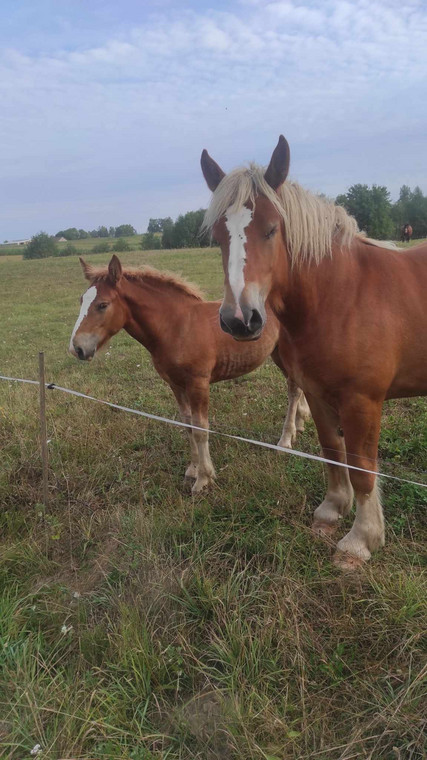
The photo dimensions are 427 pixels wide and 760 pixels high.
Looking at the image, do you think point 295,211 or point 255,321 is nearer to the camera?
point 255,321

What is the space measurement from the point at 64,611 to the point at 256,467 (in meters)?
1.78

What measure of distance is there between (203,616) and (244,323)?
1510 millimetres

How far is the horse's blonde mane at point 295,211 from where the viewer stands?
232 cm

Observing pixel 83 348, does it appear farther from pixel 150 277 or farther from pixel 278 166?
pixel 278 166

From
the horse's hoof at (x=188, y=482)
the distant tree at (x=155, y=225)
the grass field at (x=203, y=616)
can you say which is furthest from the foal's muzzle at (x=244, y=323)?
the distant tree at (x=155, y=225)

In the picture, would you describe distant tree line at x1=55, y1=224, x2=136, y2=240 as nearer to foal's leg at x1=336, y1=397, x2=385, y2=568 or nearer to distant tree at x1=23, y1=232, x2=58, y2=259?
distant tree at x1=23, y1=232, x2=58, y2=259

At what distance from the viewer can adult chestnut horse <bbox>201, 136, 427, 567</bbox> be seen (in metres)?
2.31

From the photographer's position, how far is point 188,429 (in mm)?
4379

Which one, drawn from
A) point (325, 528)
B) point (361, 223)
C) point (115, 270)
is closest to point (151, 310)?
point (115, 270)

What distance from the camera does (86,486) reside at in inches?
146

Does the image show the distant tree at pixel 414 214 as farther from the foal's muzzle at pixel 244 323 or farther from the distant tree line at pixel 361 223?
the foal's muzzle at pixel 244 323

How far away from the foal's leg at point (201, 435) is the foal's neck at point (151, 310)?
57 centimetres

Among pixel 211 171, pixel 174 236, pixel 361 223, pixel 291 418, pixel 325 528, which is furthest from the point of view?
pixel 174 236

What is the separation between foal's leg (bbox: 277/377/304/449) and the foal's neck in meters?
1.42
